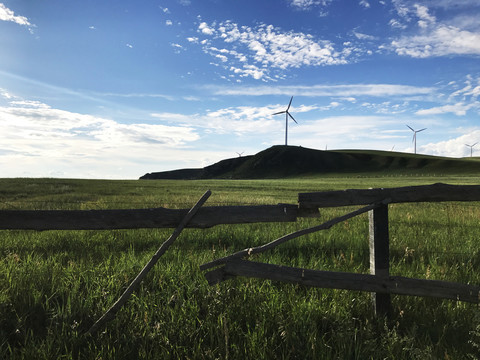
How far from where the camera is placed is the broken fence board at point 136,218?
3.83m

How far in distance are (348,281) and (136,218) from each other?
279 centimetres

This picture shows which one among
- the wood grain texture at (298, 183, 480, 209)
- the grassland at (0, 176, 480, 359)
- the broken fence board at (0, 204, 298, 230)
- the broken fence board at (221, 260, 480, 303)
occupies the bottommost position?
the grassland at (0, 176, 480, 359)

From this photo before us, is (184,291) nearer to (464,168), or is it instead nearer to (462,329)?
(462,329)

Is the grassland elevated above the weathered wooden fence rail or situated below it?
below

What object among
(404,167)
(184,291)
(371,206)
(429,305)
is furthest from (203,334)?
(404,167)

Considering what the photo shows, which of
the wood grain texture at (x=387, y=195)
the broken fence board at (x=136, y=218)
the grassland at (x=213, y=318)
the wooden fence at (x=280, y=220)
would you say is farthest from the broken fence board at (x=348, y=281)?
the wood grain texture at (x=387, y=195)

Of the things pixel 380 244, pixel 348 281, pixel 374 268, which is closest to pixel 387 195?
pixel 380 244

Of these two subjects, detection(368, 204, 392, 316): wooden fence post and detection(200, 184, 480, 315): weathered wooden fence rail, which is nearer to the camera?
detection(200, 184, 480, 315): weathered wooden fence rail

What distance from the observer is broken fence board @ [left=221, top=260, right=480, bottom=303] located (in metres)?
3.58

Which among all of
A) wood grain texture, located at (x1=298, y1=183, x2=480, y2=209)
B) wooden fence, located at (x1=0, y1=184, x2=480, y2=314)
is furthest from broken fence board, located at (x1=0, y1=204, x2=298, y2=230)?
wood grain texture, located at (x1=298, y1=183, x2=480, y2=209)

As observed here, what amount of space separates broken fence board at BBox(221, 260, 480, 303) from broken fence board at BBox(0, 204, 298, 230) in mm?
599

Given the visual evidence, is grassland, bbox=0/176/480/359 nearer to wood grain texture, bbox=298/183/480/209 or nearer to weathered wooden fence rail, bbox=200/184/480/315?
weathered wooden fence rail, bbox=200/184/480/315

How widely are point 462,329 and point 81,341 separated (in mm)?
4625

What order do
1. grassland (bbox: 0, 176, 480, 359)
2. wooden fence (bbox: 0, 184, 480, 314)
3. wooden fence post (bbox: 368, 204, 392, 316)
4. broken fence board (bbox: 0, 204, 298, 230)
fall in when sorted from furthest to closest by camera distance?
wooden fence post (bbox: 368, 204, 392, 316)
broken fence board (bbox: 0, 204, 298, 230)
wooden fence (bbox: 0, 184, 480, 314)
grassland (bbox: 0, 176, 480, 359)
